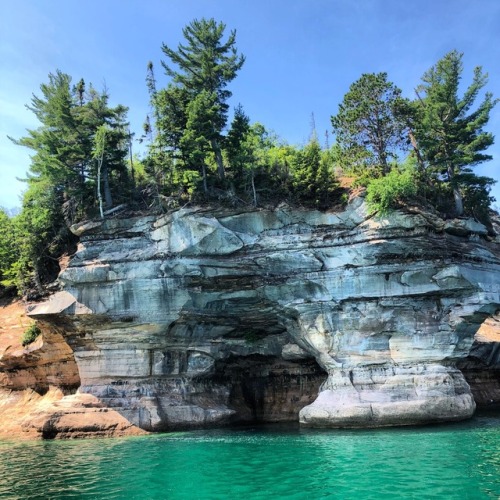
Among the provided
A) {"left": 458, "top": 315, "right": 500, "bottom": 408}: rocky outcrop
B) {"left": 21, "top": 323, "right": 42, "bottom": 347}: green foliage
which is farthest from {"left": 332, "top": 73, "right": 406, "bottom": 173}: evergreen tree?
{"left": 21, "top": 323, "right": 42, "bottom": 347}: green foliage

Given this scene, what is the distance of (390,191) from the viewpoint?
23.4m

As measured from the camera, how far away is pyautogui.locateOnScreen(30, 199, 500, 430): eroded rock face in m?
23.2

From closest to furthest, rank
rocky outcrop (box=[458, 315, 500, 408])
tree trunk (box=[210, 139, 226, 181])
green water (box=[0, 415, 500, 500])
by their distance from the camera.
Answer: green water (box=[0, 415, 500, 500]) → tree trunk (box=[210, 139, 226, 181]) → rocky outcrop (box=[458, 315, 500, 408])

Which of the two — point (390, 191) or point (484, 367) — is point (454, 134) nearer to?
point (390, 191)

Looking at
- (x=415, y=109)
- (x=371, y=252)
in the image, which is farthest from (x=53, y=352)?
(x=415, y=109)

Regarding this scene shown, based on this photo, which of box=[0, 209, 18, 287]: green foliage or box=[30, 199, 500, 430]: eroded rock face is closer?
box=[30, 199, 500, 430]: eroded rock face

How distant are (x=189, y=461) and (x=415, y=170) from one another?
63.4ft

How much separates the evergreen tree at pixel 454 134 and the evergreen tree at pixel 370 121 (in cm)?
147

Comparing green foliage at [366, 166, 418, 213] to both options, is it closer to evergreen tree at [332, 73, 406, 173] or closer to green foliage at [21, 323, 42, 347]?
evergreen tree at [332, 73, 406, 173]

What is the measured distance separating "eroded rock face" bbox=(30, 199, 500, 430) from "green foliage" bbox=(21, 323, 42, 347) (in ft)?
12.3

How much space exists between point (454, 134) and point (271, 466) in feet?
68.1

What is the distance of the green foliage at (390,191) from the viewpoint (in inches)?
923

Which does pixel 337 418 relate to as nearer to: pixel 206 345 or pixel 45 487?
pixel 206 345

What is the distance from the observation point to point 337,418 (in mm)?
22359
